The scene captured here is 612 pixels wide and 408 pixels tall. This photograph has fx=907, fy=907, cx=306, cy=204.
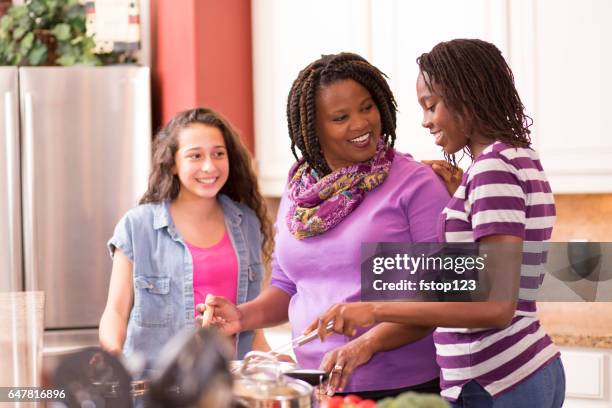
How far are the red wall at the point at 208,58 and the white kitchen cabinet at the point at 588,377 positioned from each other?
5.15ft

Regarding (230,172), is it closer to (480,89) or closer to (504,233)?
(480,89)

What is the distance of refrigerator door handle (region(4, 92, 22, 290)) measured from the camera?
3461 mm

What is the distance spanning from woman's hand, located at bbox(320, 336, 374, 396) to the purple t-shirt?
0.09m

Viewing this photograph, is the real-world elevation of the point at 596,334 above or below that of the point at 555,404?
below

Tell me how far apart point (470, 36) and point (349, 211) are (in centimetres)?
160

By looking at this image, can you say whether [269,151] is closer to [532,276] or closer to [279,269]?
[279,269]

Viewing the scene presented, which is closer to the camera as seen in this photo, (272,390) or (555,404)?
(272,390)

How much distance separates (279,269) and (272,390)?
35.2 inches

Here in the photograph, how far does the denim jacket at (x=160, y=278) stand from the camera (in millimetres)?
2248

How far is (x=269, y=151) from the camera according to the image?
12.0 ft

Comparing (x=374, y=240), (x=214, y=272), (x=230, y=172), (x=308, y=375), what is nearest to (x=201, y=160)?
(x=230, y=172)

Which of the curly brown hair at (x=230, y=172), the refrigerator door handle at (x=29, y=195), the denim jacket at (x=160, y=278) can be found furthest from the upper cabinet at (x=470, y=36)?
the denim jacket at (x=160, y=278)

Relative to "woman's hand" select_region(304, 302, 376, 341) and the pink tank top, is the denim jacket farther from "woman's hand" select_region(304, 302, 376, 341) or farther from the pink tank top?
"woman's hand" select_region(304, 302, 376, 341)

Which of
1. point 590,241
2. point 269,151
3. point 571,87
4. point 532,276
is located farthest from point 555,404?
point 269,151
